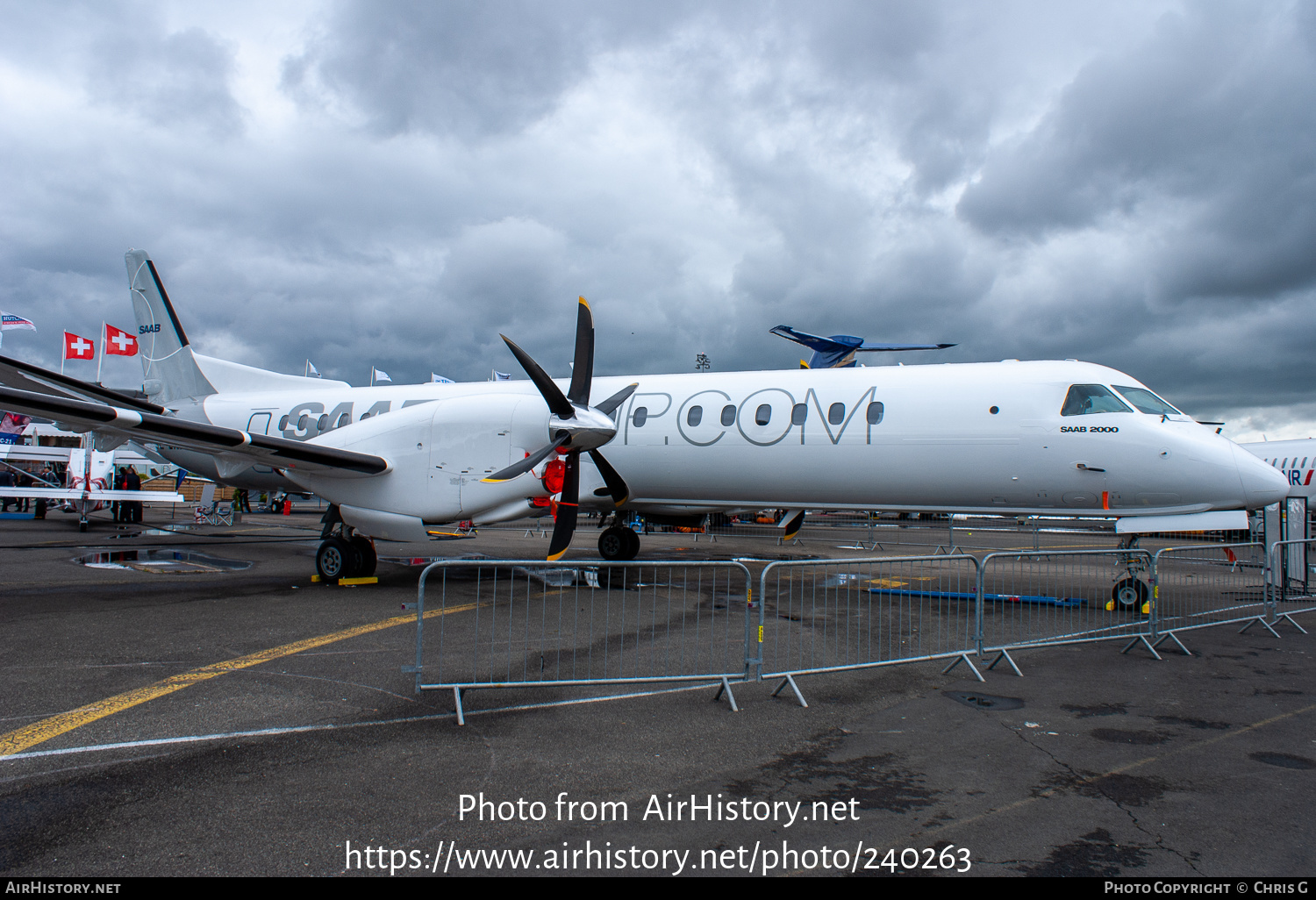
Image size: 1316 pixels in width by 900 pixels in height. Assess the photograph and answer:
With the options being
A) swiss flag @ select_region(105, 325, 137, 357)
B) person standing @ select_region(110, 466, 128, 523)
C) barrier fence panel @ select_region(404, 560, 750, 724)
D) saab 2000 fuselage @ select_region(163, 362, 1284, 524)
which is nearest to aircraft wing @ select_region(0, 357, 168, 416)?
saab 2000 fuselage @ select_region(163, 362, 1284, 524)

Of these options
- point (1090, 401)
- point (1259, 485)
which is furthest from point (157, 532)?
point (1259, 485)

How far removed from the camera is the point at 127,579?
37.2 ft

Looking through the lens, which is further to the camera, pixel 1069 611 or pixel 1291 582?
pixel 1291 582

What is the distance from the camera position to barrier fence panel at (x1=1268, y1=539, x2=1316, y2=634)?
31.7 ft

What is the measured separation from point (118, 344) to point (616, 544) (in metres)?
27.2

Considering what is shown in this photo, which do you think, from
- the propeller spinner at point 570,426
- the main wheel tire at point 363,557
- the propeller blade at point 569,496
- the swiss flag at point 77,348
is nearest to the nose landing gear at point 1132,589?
the propeller spinner at point 570,426

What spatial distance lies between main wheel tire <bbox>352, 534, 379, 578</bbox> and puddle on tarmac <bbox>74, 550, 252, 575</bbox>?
3390 millimetres

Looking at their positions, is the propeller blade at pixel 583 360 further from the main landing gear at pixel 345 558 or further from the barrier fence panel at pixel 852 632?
the main landing gear at pixel 345 558

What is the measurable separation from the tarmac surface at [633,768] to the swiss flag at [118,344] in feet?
89.8

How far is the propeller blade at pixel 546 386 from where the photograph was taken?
368 inches

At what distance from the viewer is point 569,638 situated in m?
7.63

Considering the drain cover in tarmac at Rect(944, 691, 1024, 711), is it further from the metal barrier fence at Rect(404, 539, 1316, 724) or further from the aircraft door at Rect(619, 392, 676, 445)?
the aircraft door at Rect(619, 392, 676, 445)

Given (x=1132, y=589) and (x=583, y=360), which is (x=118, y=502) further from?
(x=1132, y=589)
